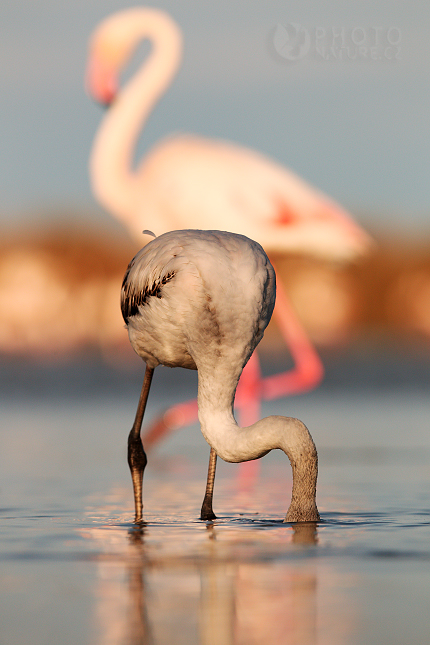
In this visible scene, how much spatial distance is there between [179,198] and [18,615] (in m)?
11.6

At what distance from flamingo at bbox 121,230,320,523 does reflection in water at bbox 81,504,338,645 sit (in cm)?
50

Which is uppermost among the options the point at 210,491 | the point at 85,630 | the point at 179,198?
the point at 179,198

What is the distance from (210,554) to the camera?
4902mm

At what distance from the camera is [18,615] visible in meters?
3.75

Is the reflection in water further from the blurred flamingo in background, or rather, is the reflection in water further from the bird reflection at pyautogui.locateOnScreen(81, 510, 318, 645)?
the blurred flamingo in background

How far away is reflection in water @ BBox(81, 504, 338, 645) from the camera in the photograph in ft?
11.3

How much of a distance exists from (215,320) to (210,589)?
2269 millimetres

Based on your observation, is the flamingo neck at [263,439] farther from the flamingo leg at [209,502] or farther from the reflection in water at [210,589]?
the flamingo leg at [209,502]

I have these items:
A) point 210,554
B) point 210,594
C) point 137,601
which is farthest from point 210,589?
point 210,554

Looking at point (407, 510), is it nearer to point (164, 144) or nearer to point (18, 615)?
point (18, 615)

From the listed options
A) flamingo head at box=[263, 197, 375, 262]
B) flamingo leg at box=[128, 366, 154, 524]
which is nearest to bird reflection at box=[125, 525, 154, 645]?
flamingo leg at box=[128, 366, 154, 524]

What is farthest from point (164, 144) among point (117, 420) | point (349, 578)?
point (349, 578)

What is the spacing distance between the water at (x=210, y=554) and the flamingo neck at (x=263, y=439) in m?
0.19

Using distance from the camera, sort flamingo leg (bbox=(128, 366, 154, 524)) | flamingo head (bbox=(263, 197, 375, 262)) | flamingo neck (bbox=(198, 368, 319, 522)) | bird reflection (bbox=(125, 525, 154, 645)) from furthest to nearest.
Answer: flamingo head (bbox=(263, 197, 375, 262)), flamingo leg (bbox=(128, 366, 154, 524)), flamingo neck (bbox=(198, 368, 319, 522)), bird reflection (bbox=(125, 525, 154, 645))
